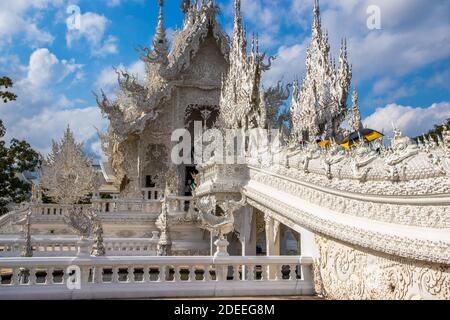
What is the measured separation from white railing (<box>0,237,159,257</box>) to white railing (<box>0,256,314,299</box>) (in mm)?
4296

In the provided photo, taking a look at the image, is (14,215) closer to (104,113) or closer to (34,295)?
(104,113)

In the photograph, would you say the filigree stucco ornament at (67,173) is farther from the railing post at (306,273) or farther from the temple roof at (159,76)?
the railing post at (306,273)

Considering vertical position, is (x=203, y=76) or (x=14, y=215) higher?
(x=203, y=76)

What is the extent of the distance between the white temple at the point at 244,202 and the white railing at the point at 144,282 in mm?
15

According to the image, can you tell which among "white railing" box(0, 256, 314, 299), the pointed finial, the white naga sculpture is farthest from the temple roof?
"white railing" box(0, 256, 314, 299)

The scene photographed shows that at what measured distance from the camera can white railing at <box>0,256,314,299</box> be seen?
18.0 feet

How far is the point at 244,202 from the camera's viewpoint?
8.37 meters

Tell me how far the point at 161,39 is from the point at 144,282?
1424cm

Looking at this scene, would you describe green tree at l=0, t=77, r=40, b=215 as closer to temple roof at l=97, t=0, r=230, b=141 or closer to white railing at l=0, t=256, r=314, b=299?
temple roof at l=97, t=0, r=230, b=141

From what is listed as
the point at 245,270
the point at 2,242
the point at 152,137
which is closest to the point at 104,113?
the point at 152,137

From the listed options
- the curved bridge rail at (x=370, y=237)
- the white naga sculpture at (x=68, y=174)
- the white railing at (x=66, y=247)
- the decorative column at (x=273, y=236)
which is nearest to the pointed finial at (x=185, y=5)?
the white naga sculpture at (x=68, y=174)
